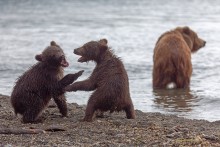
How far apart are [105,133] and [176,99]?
5.54 meters

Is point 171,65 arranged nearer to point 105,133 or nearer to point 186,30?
point 186,30

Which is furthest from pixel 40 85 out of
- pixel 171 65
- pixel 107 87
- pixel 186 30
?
pixel 186 30

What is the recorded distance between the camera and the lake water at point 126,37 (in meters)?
13.2

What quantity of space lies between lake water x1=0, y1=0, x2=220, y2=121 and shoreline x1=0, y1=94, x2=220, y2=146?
2846 millimetres

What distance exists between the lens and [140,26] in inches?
1136

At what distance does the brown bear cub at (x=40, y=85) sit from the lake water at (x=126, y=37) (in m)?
3.30

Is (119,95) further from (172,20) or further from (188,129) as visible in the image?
(172,20)

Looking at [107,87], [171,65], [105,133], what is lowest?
[171,65]

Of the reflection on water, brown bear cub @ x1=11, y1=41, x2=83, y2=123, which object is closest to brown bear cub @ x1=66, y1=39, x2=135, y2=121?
brown bear cub @ x1=11, y1=41, x2=83, y2=123

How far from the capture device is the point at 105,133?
7922 millimetres

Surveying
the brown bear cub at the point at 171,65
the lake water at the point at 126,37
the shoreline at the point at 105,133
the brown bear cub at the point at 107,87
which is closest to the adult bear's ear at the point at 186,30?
the lake water at the point at 126,37

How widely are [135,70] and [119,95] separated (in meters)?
8.25

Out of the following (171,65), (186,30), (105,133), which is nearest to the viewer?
(105,133)

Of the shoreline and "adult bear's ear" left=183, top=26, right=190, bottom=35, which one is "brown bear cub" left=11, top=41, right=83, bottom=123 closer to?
the shoreline
